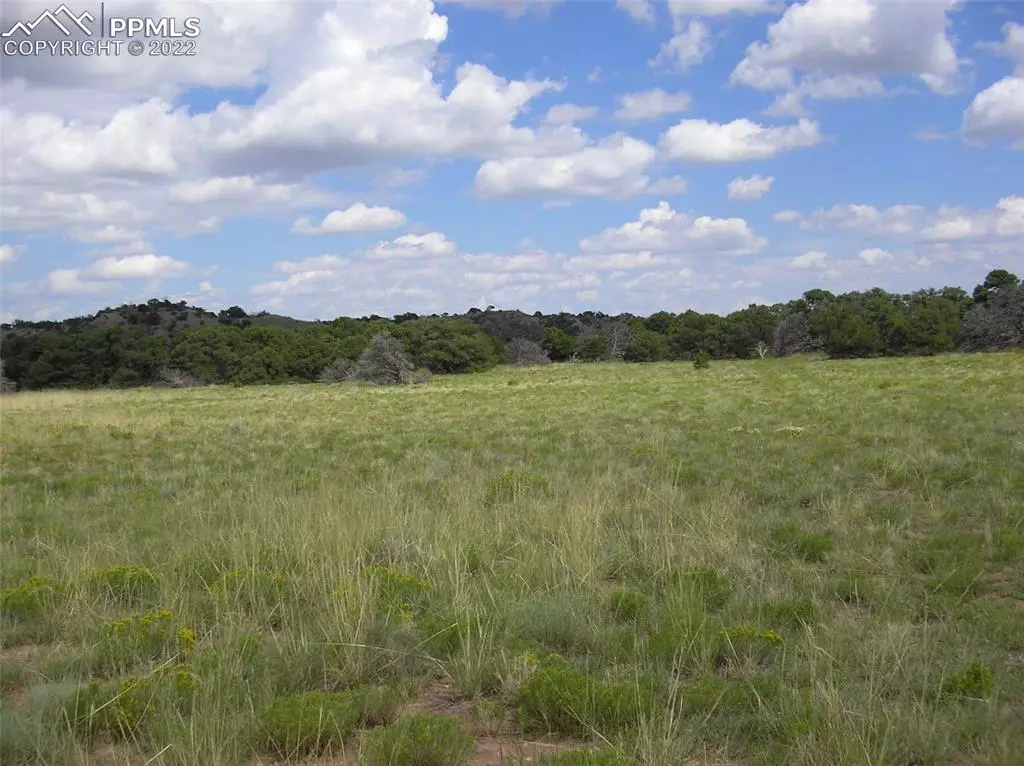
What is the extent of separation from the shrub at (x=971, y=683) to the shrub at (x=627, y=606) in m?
1.74

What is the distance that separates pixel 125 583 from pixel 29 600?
578 mm

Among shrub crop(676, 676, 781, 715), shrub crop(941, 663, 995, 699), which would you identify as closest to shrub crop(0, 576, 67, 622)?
shrub crop(676, 676, 781, 715)

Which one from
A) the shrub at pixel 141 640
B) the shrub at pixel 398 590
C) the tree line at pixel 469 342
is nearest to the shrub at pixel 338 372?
the tree line at pixel 469 342

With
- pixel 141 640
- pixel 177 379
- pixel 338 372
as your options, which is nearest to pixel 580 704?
pixel 141 640

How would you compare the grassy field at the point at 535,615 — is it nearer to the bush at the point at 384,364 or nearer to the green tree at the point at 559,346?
the bush at the point at 384,364

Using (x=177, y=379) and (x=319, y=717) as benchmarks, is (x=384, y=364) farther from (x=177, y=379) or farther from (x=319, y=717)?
(x=319, y=717)

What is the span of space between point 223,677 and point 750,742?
252cm

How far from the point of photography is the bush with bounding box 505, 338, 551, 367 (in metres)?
64.6

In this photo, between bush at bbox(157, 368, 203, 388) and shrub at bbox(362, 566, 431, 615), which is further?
bush at bbox(157, 368, 203, 388)

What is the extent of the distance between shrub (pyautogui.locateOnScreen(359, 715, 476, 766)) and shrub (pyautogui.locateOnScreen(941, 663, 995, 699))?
228cm

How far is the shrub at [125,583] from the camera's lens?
5547mm

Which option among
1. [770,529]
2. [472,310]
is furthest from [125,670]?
[472,310]

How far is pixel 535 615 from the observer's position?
4.92 m

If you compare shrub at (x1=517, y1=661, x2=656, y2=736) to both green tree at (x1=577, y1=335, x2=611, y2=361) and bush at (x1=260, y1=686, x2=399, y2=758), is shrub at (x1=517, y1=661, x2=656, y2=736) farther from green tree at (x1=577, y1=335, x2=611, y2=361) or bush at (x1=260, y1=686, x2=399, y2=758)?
green tree at (x1=577, y1=335, x2=611, y2=361)
